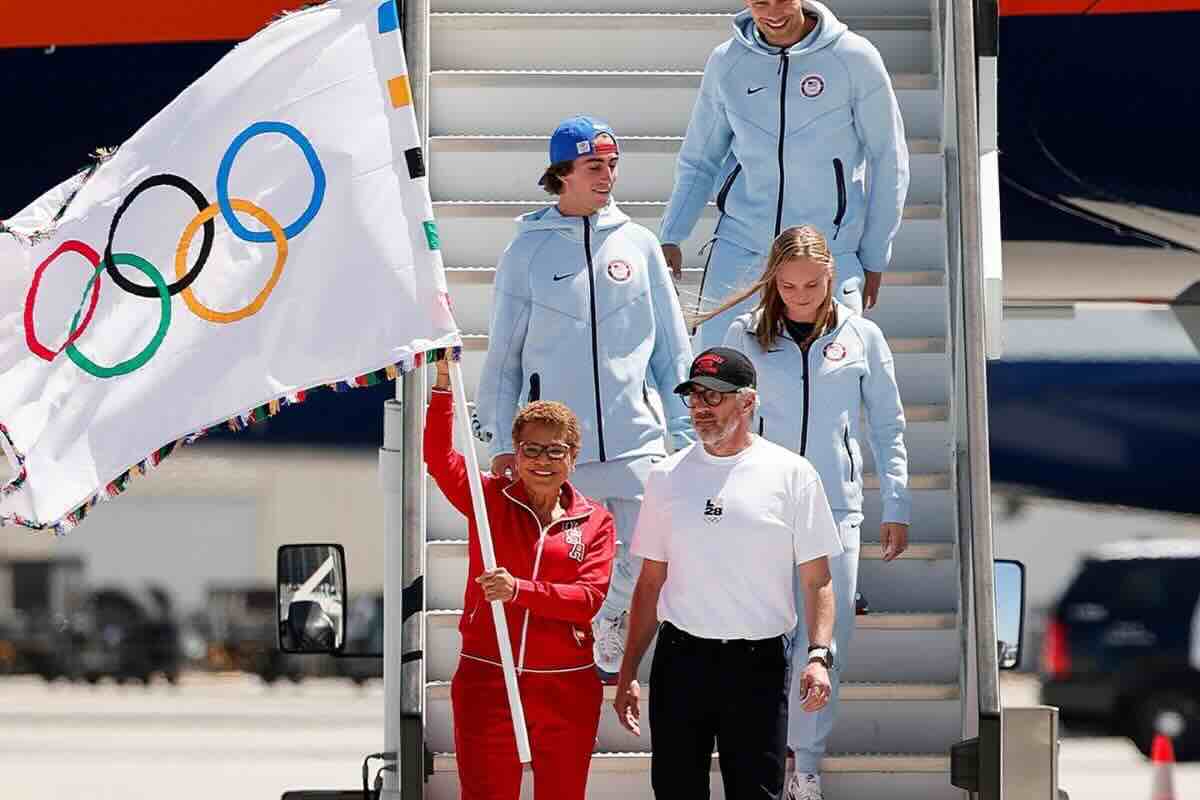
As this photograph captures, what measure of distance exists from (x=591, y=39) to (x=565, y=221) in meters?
2.34

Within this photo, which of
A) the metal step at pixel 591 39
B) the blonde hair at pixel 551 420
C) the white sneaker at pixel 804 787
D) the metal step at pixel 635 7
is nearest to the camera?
the blonde hair at pixel 551 420

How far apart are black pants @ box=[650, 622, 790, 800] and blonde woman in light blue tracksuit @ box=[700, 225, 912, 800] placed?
582 millimetres

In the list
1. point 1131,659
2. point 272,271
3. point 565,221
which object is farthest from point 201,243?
point 1131,659

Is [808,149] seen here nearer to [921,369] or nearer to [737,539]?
[921,369]

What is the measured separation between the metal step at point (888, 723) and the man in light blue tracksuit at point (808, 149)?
1.04 metres

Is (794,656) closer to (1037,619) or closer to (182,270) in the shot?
(182,270)

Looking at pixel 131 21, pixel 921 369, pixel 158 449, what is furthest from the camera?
pixel 131 21

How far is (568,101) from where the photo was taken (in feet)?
27.5

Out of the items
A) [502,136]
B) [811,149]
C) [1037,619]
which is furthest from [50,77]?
[1037,619]

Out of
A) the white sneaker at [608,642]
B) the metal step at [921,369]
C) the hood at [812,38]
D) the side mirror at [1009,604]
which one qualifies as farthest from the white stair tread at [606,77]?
the side mirror at [1009,604]

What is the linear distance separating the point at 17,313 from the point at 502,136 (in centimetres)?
305

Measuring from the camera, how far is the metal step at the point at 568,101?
8.20 meters

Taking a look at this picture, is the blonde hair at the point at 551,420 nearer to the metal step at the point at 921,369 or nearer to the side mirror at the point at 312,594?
the side mirror at the point at 312,594

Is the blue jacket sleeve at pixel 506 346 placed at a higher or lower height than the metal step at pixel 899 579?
higher
